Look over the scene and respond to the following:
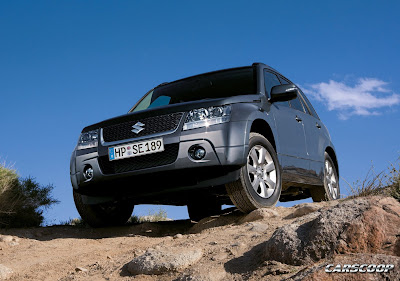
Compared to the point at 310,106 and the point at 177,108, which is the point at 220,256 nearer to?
the point at 177,108

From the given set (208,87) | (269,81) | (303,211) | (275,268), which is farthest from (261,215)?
(269,81)

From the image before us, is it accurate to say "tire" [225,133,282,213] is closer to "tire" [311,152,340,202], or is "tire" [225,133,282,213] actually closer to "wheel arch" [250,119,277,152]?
"wheel arch" [250,119,277,152]

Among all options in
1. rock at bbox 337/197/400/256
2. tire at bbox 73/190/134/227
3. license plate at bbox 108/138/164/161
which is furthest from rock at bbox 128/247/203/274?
tire at bbox 73/190/134/227

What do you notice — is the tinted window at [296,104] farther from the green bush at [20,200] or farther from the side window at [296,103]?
the green bush at [20,200]

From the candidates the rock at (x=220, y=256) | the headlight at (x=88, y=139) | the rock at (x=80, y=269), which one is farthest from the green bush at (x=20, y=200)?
the rock at (x=220, y=256)

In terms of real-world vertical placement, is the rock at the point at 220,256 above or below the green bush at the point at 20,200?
below

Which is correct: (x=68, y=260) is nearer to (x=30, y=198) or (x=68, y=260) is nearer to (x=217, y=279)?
(x=217, y=279)

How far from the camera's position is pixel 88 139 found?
6086 millimetres

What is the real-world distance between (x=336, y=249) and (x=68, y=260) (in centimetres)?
293

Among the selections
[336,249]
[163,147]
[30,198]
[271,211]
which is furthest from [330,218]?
[30,198]

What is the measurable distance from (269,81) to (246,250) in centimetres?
348

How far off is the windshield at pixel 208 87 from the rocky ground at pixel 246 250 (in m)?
1.66

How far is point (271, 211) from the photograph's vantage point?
511cm

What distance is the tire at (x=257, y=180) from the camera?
208 inches
